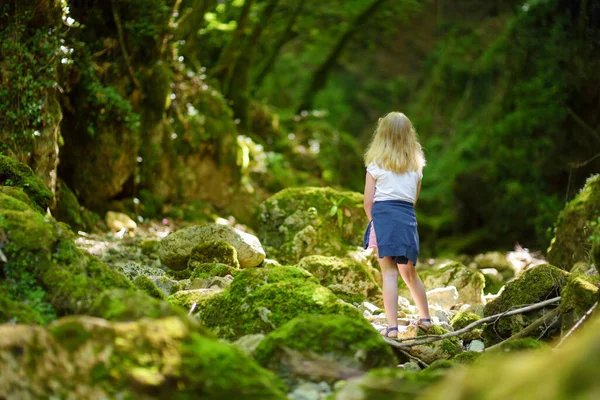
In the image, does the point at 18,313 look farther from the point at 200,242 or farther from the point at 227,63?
the point at 227,63

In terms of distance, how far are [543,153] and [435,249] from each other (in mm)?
3466

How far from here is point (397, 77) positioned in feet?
89.7

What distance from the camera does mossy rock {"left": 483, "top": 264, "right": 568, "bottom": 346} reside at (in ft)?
16.7

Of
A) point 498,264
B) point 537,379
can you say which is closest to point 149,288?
point 537,379

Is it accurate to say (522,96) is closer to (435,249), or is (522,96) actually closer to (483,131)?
(483,131)

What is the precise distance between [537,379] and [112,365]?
1.65 metres

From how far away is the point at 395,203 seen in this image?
5.54 meters

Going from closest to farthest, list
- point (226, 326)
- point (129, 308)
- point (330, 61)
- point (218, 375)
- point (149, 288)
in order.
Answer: point (218, 375)
point (129, 308)
point (226, 326)
point (149, 288)
point (330, 61)

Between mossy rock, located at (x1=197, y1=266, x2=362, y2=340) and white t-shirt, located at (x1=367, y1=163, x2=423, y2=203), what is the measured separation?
1.13 m

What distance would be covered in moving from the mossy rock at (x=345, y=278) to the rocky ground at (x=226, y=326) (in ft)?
0.04

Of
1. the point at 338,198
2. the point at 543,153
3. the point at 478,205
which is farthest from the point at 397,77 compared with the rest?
the point at 338,198

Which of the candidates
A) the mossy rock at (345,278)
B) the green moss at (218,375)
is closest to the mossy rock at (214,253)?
the mossy rock at (345,278)

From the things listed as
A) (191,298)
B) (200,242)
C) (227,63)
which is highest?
(227,63)

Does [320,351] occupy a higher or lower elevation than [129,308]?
lower
